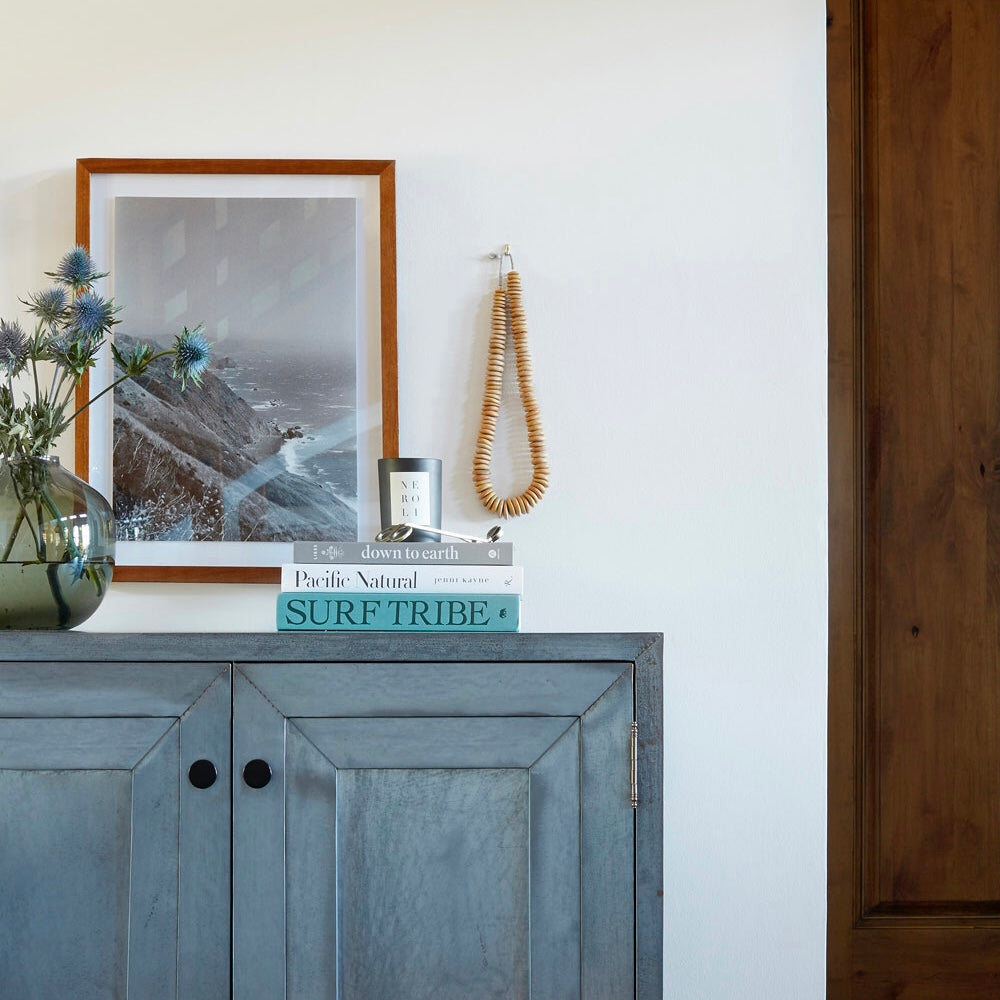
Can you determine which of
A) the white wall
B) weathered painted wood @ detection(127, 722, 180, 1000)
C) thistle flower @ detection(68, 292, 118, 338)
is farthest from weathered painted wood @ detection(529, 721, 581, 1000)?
thistle flower @ detection(68, 292, 118, 338)

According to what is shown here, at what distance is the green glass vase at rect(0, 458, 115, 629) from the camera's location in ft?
3.69

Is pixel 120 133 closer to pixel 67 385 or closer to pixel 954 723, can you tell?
pixel 67 385

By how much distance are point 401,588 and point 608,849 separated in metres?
0.35

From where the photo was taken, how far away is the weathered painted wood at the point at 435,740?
1.03 metres

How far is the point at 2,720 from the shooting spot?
3.41 ft

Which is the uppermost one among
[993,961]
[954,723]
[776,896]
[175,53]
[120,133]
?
[175,53]

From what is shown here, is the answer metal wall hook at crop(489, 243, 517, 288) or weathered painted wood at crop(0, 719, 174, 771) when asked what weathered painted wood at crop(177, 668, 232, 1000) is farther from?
metal wall hook at crop(489, 243, 517, 288)

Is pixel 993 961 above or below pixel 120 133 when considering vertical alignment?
below

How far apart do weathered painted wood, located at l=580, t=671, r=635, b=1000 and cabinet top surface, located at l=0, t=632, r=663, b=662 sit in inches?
3.3

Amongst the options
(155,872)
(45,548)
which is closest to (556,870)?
(155,872)

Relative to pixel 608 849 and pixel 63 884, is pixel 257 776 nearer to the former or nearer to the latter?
pixel 63 884

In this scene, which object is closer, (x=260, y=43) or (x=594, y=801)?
(x=594, y=801)

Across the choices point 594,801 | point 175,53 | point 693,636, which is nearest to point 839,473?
point 693,636

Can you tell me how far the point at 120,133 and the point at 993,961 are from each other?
74.2 inches
